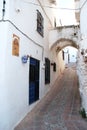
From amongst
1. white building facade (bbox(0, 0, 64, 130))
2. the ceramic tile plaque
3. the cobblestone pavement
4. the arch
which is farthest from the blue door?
the arch

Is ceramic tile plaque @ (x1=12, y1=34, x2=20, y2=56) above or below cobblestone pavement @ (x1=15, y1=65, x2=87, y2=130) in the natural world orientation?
above

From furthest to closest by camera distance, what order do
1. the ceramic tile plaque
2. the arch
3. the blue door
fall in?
the arch, the blue door, the ceramic tile plaque

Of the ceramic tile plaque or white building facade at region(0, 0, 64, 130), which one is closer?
white building facade at region(0, 0, 64, 130)

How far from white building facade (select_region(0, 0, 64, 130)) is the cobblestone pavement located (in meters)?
0.38

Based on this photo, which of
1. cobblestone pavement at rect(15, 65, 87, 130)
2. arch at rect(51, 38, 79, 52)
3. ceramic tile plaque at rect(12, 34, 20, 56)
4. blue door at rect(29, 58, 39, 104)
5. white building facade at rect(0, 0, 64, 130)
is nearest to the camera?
white building facade at rect(0, 0, 64, 130)

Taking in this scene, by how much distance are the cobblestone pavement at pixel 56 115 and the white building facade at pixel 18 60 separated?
375 mm

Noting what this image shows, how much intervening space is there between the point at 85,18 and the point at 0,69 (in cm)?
425

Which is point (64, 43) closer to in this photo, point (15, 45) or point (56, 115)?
point (56, 115)

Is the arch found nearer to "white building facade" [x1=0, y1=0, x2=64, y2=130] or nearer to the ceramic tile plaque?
"white building facade" [x1=0, y1=0, x2=64, y2=130]

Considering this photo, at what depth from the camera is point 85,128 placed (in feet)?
21.8

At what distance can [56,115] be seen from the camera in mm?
8258

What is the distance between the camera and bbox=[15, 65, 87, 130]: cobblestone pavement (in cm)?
689

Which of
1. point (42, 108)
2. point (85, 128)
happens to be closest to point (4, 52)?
point (85, 128)

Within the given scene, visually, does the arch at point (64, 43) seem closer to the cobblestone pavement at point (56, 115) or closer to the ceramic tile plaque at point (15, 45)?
the cobblestone pavement at point (56, 115)
